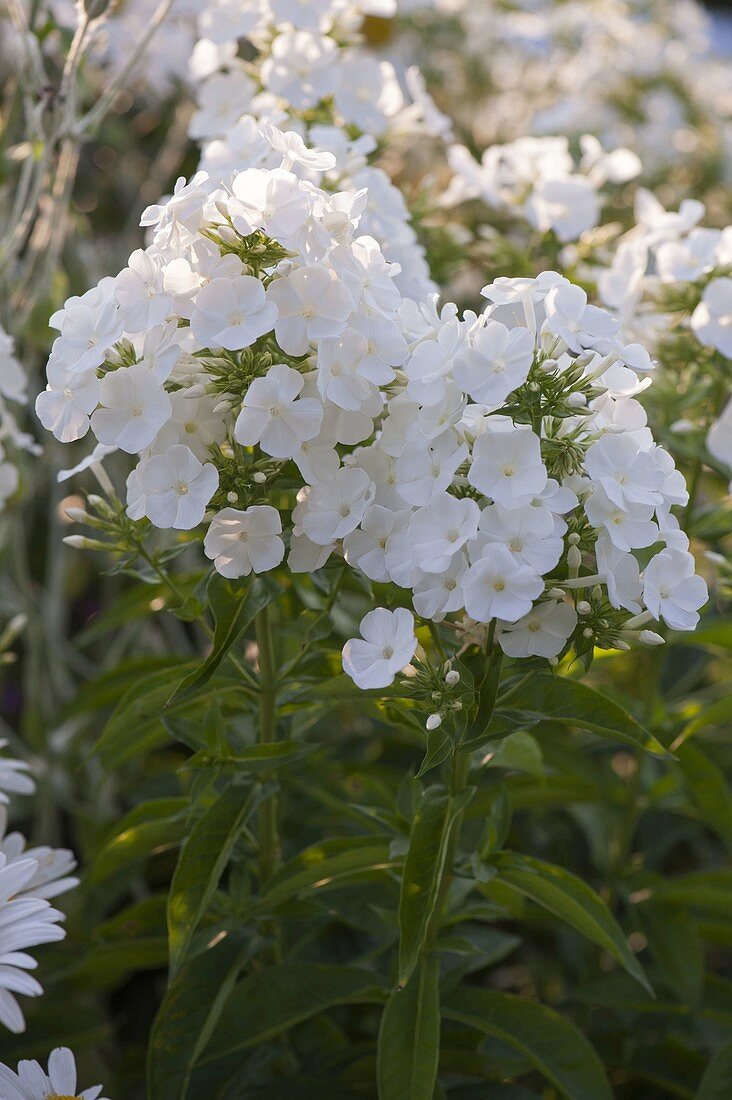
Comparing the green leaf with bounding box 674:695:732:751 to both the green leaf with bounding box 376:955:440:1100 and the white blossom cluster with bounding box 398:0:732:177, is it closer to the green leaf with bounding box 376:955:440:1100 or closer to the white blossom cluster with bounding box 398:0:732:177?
the green leaf with bounding box 376:955:440:1100

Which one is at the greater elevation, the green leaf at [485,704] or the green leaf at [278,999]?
the green leaf at [485,704]

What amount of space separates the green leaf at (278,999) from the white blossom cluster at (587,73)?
204 cm

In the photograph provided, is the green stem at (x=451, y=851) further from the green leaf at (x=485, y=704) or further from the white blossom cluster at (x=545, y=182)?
the white blossom cluster at (x=545, y=182)

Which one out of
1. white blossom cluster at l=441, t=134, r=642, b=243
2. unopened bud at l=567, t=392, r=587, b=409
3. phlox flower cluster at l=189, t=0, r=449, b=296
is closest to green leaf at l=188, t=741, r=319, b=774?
unopened bud at l=567, t=392, r=587, b=409

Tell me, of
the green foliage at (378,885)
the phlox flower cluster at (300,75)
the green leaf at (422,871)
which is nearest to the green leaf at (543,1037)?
the green foliage at (378,885)

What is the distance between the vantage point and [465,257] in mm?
1523

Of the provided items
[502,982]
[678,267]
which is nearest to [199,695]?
[678,267]

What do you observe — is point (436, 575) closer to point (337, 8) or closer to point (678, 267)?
point (678, 267)

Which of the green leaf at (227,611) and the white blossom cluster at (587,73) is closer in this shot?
the green leaf at (227,611)

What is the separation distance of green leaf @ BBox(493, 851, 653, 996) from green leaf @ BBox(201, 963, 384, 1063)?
0.19 m

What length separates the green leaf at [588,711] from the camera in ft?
2.72

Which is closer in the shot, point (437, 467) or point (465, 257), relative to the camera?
point (437, 467)

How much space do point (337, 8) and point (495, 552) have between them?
0.89 metres

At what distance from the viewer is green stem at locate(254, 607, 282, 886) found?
0.93 metres
